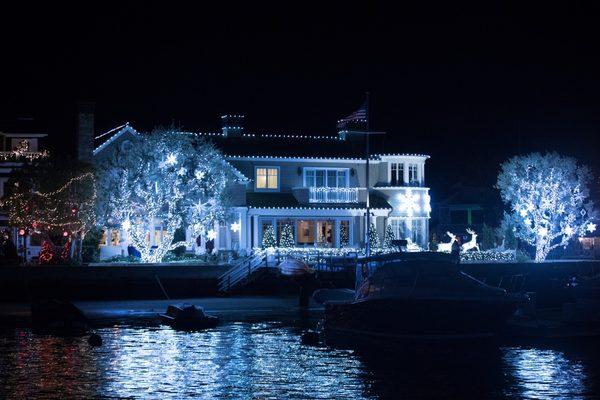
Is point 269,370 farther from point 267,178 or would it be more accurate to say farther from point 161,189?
point 267,178

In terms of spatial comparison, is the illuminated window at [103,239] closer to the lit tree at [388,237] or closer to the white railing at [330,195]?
the white railing at [330,195]

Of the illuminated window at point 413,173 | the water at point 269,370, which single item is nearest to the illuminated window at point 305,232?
the illuminated window at point 413,173

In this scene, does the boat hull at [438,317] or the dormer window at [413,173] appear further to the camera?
the dormer window at [413,173]

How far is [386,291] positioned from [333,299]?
662 cm

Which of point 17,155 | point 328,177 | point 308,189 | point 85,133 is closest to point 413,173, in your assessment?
point 328,177

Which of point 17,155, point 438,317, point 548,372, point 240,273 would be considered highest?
point 17,155

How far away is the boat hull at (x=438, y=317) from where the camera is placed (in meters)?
32.3

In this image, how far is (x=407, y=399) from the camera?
2391 cm

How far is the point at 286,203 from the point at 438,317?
3225 centimetres

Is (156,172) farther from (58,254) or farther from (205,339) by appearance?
(205,339)

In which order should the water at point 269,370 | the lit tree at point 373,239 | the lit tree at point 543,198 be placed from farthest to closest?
1. the lit tree at point 543,198
2. the lit tree at point 373,239
3. the water at point 269,370

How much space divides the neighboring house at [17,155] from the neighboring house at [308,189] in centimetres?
525

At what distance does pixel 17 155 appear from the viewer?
216 ft

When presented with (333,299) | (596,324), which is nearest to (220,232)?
(333,299)
